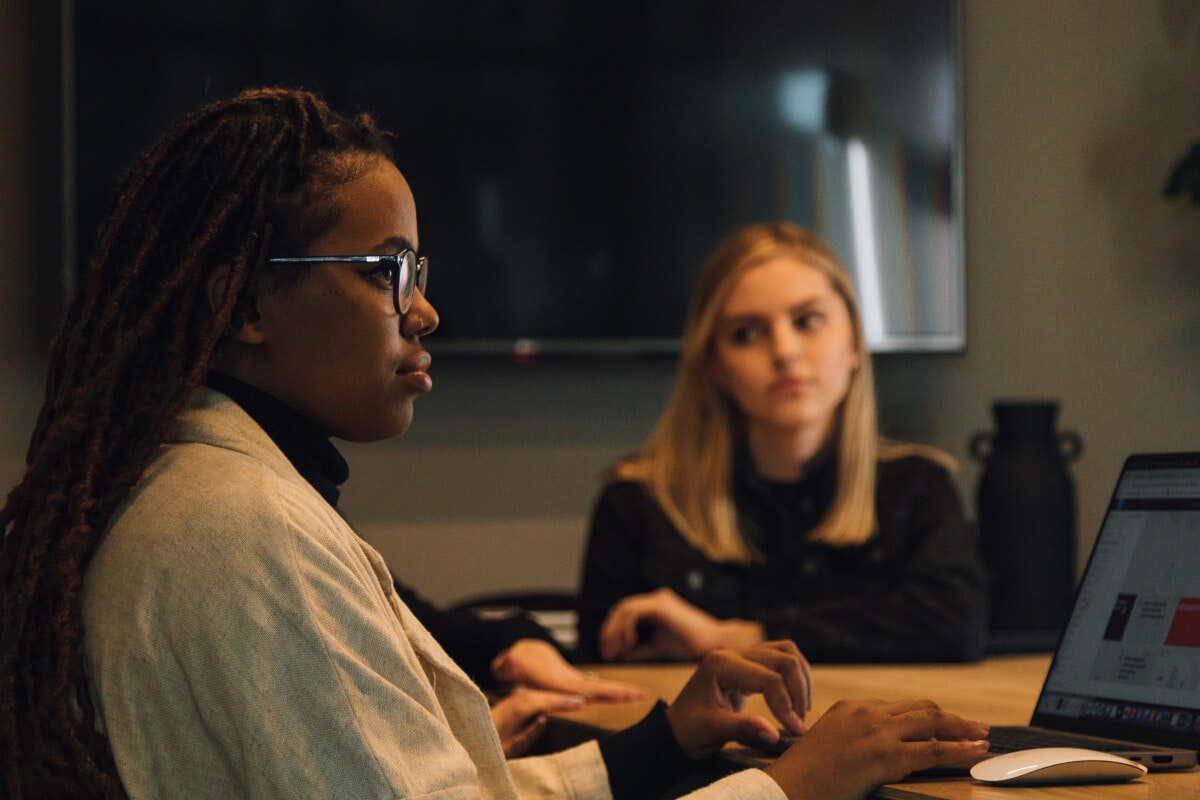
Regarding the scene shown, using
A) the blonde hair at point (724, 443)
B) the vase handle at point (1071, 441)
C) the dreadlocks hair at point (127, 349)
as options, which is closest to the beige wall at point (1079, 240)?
the vase handle at point (1071, 441)

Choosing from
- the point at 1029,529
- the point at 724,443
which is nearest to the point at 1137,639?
the point at 724,443

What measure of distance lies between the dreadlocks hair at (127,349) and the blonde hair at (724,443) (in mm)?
1303

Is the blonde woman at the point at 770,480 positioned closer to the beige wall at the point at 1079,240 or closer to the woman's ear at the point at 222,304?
the beige wall at the point at 1079,240

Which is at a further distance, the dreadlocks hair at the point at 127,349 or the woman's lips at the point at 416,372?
the woman's lips at the point at 416,372

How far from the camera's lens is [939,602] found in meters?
2.08

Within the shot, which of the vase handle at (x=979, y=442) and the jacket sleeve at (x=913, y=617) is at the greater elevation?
the vase handle at (x=979, y=442)

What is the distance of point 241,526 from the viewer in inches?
37.7

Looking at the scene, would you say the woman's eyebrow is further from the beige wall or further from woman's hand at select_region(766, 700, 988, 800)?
the beige wall

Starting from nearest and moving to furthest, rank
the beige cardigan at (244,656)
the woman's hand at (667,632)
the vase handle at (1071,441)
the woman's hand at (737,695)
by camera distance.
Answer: the beige cardigan at (244,656) → the woman's hand at (737,695) → the woman's hand at (667,632) → the vase handle at (1071,441)

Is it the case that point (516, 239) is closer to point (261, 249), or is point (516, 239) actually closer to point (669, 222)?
point (669, 222)

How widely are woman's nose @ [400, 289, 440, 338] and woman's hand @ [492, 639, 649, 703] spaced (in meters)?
0.67

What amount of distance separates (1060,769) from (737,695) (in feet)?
1.22

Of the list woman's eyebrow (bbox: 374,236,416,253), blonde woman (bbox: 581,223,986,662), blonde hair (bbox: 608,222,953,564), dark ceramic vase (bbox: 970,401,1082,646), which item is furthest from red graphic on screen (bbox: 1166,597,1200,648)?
dark ceramic vase (bbox: 970,401,1082,646)

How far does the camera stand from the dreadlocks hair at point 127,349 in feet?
3.18
